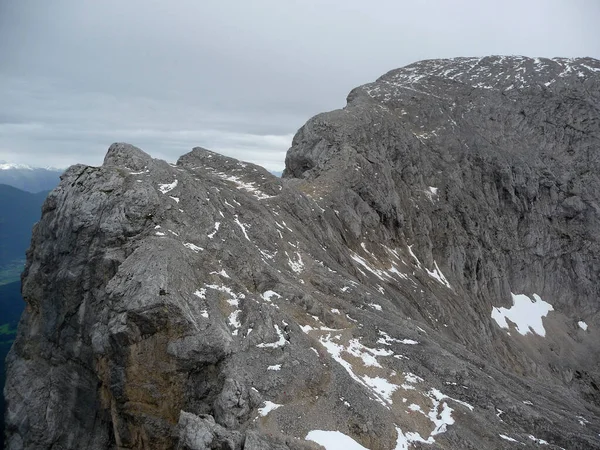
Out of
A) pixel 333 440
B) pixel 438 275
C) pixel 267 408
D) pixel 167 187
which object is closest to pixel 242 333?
pixel 267 408

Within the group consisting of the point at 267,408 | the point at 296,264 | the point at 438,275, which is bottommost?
the point at 438,275

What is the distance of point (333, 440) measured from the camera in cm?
2166

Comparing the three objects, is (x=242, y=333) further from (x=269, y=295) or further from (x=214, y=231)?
(x=214, y=231)

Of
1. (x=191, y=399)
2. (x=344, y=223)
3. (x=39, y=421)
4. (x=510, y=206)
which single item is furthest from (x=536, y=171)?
(x=39, y=421)

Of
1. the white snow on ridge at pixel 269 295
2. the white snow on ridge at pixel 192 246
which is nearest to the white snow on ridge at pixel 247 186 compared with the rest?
the white snow on ridge at pixel 192 246

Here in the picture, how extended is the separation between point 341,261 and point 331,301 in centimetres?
1270

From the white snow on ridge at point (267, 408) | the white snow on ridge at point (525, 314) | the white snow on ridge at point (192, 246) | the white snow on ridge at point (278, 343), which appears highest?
the white snow on ridge at point (192, 246)

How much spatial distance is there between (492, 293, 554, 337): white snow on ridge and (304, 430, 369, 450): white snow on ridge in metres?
56.6

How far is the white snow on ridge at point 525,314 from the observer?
2852 inches

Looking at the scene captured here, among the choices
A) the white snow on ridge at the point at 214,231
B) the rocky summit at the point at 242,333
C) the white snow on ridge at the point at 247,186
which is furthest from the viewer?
the white snow on ridge at the point at 247,186

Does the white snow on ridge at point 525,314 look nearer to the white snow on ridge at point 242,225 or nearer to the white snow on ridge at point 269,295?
the white snow on ridge at point 242,225

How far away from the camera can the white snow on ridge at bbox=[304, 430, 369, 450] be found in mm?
21281

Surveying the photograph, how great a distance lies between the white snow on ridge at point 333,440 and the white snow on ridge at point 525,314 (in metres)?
56.6

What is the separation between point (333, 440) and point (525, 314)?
68605 mm
